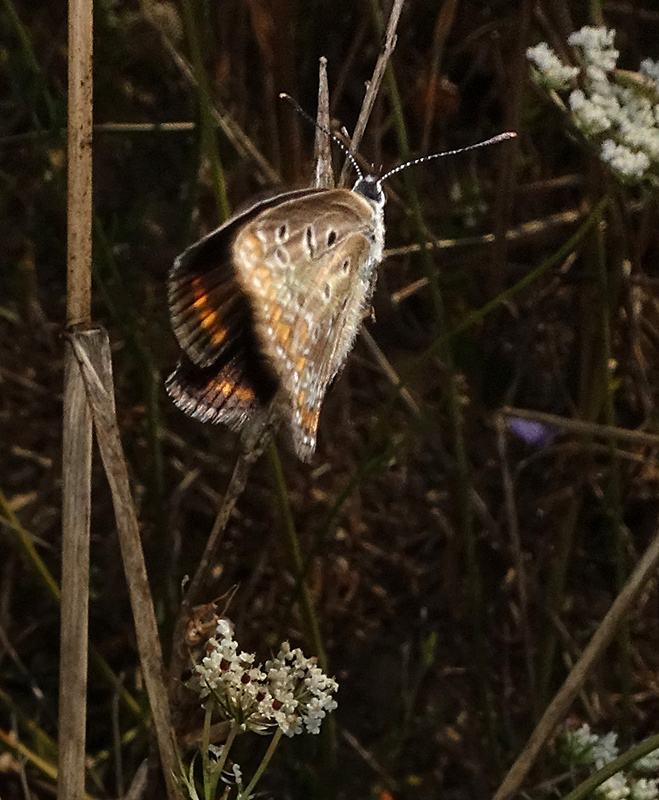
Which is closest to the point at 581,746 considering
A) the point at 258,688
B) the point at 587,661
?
the point at 587,661

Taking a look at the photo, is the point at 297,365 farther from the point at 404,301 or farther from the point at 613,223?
the point at 404,301

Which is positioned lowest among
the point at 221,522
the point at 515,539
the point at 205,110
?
the point at 515,539

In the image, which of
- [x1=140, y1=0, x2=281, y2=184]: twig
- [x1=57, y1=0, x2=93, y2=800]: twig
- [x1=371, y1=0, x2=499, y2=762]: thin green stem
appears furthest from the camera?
[x1=140, y1=0, x2=281, y2=184]: twig

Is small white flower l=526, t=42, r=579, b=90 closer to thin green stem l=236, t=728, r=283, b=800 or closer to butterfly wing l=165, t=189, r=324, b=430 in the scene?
butterfly wing l=165, t=189, r=324, b=430

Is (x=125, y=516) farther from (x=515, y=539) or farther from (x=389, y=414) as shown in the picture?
(x=515, y=539)

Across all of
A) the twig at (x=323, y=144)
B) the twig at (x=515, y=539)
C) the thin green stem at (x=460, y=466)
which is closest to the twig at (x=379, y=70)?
the twig at (x=323, y=144)

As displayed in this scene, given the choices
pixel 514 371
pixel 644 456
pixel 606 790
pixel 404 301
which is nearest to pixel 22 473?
pixel 404 301

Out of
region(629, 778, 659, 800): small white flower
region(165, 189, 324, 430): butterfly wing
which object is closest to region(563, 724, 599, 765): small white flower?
region(629, 778, 659, 800): small white flower
